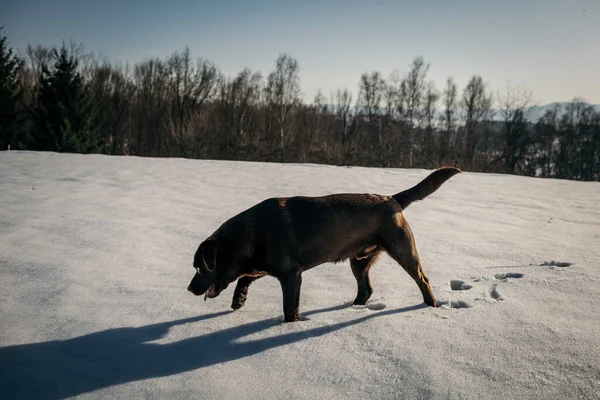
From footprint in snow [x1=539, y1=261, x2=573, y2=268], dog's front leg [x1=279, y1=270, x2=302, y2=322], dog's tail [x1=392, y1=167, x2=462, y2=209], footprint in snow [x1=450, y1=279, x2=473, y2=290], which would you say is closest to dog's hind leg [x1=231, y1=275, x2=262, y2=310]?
dog's front leg [x1=279, y1=270, x2=302, y2=322]

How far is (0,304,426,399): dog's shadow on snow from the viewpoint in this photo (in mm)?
2523

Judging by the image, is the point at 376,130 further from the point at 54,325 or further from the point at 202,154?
the point at 54,325

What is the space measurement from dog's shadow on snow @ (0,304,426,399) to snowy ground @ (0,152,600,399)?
1cm

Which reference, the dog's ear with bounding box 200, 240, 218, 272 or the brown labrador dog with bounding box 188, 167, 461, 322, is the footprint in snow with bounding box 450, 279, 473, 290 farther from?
the dog's ear with bounding box 200, 240, 218, 272

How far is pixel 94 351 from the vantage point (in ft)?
9.48

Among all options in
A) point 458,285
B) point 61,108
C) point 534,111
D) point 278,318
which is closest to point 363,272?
point 278,318

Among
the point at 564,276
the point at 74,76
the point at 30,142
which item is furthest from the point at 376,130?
the point at 564,276

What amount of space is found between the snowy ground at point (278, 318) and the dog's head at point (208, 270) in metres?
0.24

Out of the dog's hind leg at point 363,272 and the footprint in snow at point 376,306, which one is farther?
the dog's hind leg at point 363,272

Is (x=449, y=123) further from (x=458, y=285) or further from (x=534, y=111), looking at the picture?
(x=458, y=285)

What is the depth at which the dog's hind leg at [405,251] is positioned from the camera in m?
3.84

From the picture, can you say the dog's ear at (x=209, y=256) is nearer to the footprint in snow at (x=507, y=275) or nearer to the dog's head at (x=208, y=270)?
the dog's head at (x=208, y=270)

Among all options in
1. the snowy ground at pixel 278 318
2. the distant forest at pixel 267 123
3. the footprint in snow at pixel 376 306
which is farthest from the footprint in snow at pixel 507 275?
the distant forest at pixel 267 123

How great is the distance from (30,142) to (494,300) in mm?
40310
